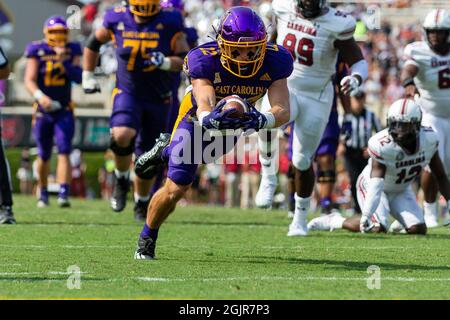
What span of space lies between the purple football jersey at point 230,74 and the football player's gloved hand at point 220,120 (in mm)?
468

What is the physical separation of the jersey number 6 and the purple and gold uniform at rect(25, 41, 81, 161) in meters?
4.47

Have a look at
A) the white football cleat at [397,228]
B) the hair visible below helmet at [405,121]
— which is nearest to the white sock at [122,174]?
the white football cleat at [397,228]

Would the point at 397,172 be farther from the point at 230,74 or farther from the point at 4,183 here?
the point at 4,183

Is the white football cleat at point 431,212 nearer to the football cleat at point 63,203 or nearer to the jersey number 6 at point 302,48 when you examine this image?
the jersey number 6 at point 302,48

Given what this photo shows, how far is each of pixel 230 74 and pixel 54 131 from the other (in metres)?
6.60

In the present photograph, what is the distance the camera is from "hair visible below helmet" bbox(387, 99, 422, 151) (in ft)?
28.3

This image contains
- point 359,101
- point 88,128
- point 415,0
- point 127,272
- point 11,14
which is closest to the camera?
point 127,272

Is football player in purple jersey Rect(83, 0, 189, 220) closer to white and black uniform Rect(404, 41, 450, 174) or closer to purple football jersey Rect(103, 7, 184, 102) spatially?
purple football jersey Rect(103, 7, 184, 102)

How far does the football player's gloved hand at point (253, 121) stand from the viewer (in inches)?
237

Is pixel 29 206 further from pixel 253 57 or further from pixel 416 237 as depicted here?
pixel 253 57

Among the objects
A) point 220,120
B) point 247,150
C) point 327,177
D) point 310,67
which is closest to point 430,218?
point 327,177

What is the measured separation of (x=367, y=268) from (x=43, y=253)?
85.2 inches
